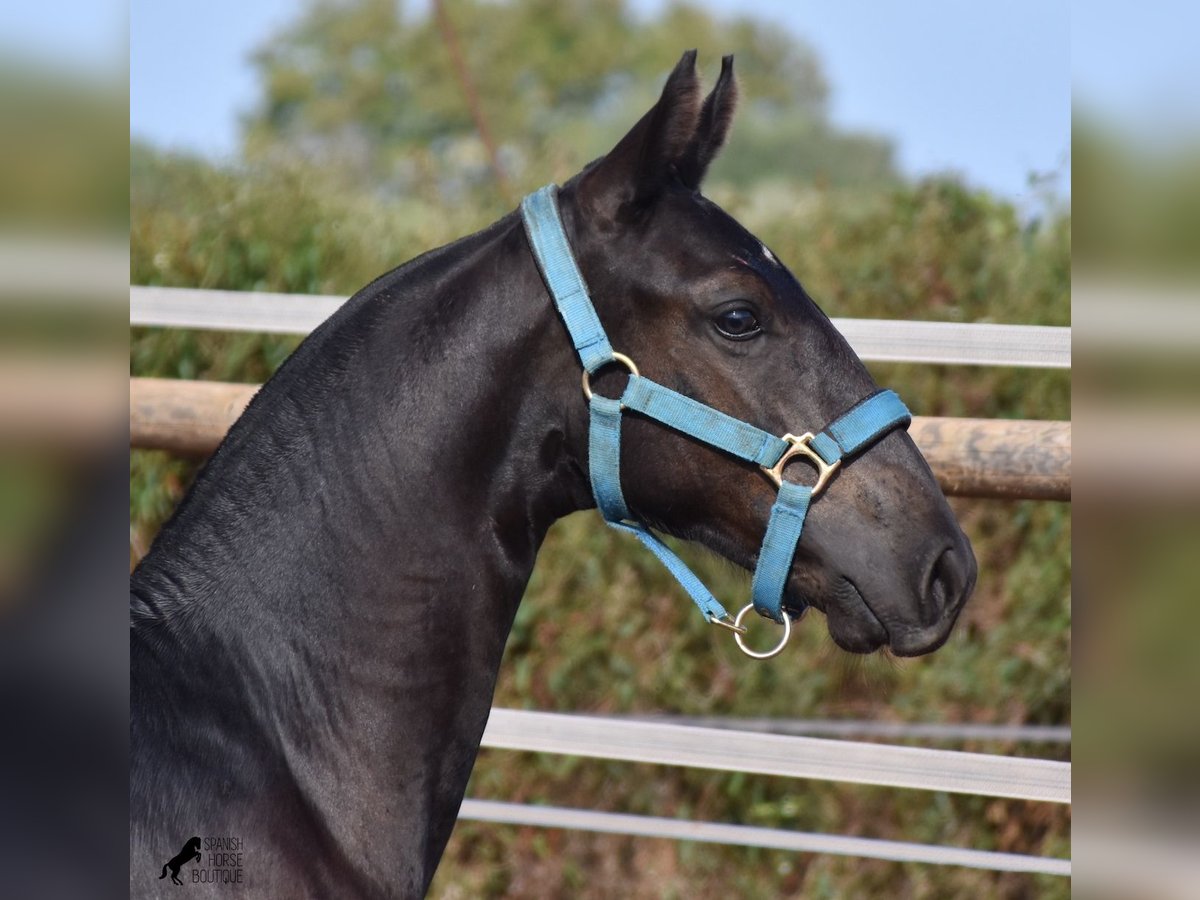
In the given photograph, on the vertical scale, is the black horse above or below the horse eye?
below

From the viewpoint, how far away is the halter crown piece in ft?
6.05

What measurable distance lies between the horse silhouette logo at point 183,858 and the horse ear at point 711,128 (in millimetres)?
1263

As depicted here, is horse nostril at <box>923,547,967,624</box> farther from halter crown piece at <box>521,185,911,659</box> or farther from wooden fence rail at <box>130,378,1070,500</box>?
wooden fence rail at <box>130,378,1070,500</box>

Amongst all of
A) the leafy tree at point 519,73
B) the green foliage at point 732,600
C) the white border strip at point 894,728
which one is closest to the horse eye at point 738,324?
the green foliage at point 732,600

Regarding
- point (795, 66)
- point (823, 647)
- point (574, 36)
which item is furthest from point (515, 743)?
point (795, 66)

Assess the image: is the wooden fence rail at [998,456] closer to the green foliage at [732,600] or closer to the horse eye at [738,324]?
the horse eye at [738,324]

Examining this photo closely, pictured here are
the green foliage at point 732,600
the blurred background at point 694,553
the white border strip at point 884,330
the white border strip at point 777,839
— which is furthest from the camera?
the green foliage at point 732,600

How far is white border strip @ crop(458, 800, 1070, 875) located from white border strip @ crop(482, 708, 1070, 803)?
0.78 ft

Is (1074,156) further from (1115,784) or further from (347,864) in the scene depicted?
(347,864)

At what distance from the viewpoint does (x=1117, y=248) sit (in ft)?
2.95

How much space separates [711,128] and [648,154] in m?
0.22

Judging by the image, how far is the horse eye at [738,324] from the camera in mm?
1869

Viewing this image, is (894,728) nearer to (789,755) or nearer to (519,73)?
(789,755)

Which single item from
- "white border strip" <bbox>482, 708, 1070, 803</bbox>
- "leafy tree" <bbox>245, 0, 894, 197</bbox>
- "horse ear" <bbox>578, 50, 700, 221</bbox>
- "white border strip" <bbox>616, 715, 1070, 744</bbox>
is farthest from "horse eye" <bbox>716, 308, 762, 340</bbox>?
"leafy tree" <bbox>245, 0, 894, 197</bbox>
